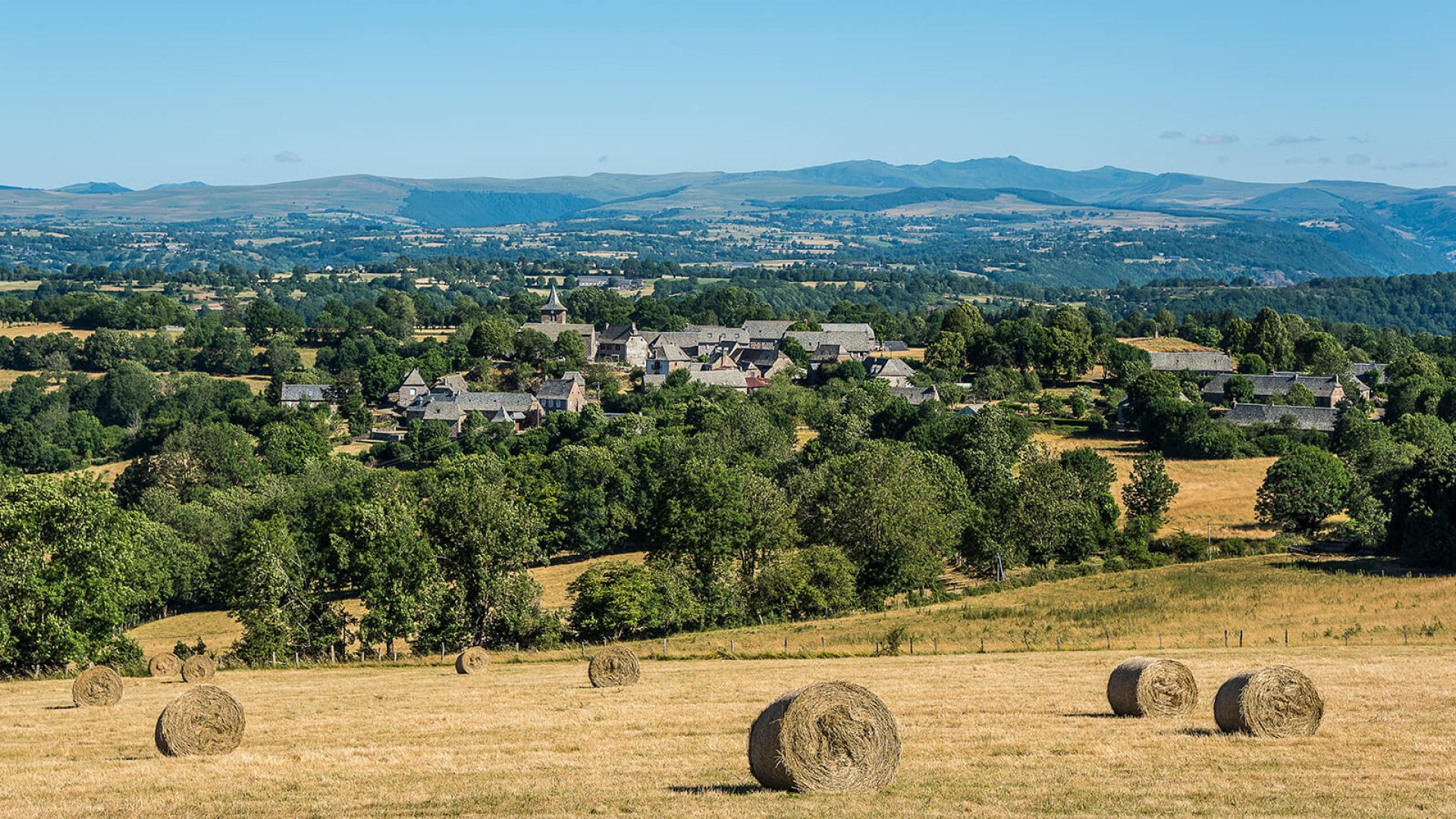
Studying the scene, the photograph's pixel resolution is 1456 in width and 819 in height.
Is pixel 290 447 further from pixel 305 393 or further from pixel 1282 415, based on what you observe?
pixel 1282 415

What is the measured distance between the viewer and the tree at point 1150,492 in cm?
6788

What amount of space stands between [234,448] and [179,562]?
2665 centimetres

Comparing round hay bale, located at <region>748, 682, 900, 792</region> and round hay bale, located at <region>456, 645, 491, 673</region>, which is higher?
A: round hay bale, located at <region>748, 682, 900, 792</region>

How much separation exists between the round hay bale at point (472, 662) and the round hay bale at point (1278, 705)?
826 inches

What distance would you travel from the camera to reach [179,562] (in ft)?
207

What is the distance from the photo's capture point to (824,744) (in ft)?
58.5

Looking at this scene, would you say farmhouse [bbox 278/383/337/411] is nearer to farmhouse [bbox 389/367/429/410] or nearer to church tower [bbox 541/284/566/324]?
farmhouse [bbox 389/367/429/410]

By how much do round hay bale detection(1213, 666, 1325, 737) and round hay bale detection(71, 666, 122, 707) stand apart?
76.6 feet

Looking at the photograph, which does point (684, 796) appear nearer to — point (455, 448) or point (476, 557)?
point (476, 557)

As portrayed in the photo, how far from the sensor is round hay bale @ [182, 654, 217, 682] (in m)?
35.3

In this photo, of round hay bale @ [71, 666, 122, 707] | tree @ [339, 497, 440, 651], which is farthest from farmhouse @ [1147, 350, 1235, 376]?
round hay bale @ [71, 666, 122, 707]

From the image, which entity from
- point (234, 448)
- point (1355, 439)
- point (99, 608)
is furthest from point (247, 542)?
point (1355, 439)

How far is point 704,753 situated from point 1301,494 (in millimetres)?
52144

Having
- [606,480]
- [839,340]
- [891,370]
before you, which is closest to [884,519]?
[606,480]
